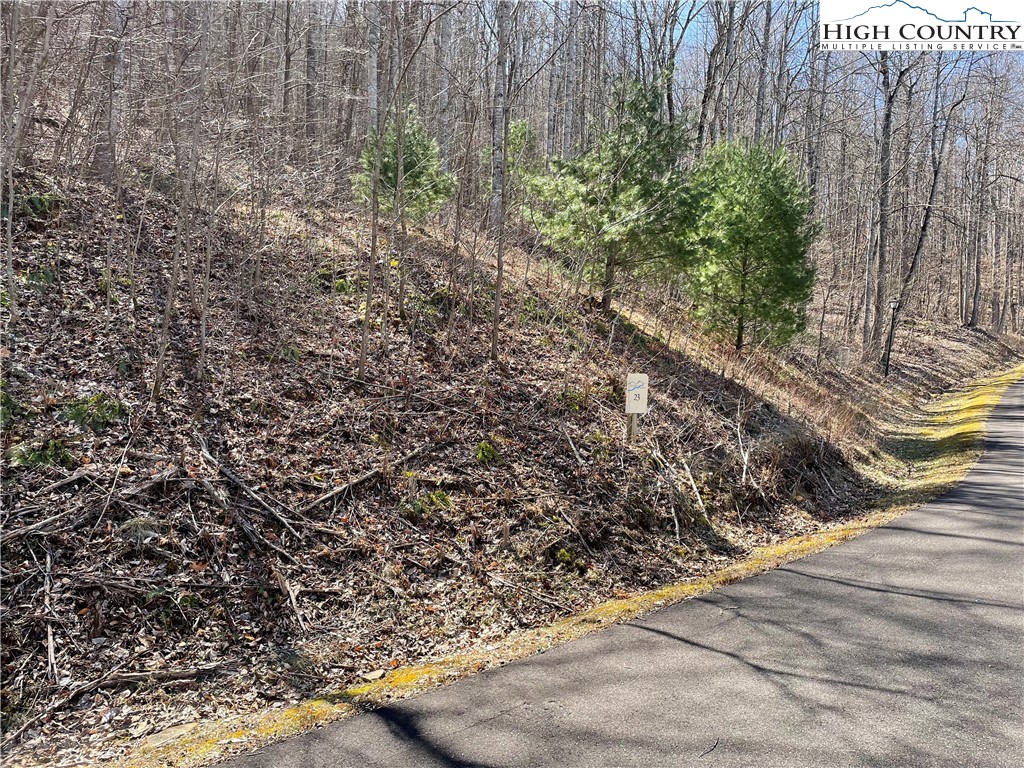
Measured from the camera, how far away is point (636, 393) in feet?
28.9

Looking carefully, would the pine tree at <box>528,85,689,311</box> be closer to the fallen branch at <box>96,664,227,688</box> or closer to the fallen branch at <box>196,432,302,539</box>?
the fallen branch at <box>196,432,302,539</box>

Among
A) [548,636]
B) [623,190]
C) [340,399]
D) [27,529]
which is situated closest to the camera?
[27,529]

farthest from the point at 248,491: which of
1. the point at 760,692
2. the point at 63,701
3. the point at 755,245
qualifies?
the point at 755,245

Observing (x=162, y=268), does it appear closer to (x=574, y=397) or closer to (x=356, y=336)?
(x=356, y=336)

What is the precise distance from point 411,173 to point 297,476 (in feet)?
24.1

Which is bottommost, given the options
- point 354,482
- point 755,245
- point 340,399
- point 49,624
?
point 49,624

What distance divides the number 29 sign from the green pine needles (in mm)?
5726

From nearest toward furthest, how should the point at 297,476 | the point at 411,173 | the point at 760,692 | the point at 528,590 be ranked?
the point at 760,692 < the point at 528,590 < the point at 297,476 < the point at 411,173

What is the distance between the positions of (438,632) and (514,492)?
2.22 metres

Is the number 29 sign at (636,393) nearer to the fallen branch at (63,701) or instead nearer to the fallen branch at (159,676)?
the fallen branch at (159,676)

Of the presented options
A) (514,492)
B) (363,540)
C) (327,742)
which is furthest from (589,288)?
(327,742)

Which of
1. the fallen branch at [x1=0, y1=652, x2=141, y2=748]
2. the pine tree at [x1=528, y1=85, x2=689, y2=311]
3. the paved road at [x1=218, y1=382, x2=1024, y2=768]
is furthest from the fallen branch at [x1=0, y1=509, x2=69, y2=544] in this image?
the pine tree at [x1=528, y1=85, x2=689, y2=311]

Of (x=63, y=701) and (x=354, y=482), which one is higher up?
(x=354, y=482)

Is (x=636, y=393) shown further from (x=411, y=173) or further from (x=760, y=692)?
(x=411, y=173)
